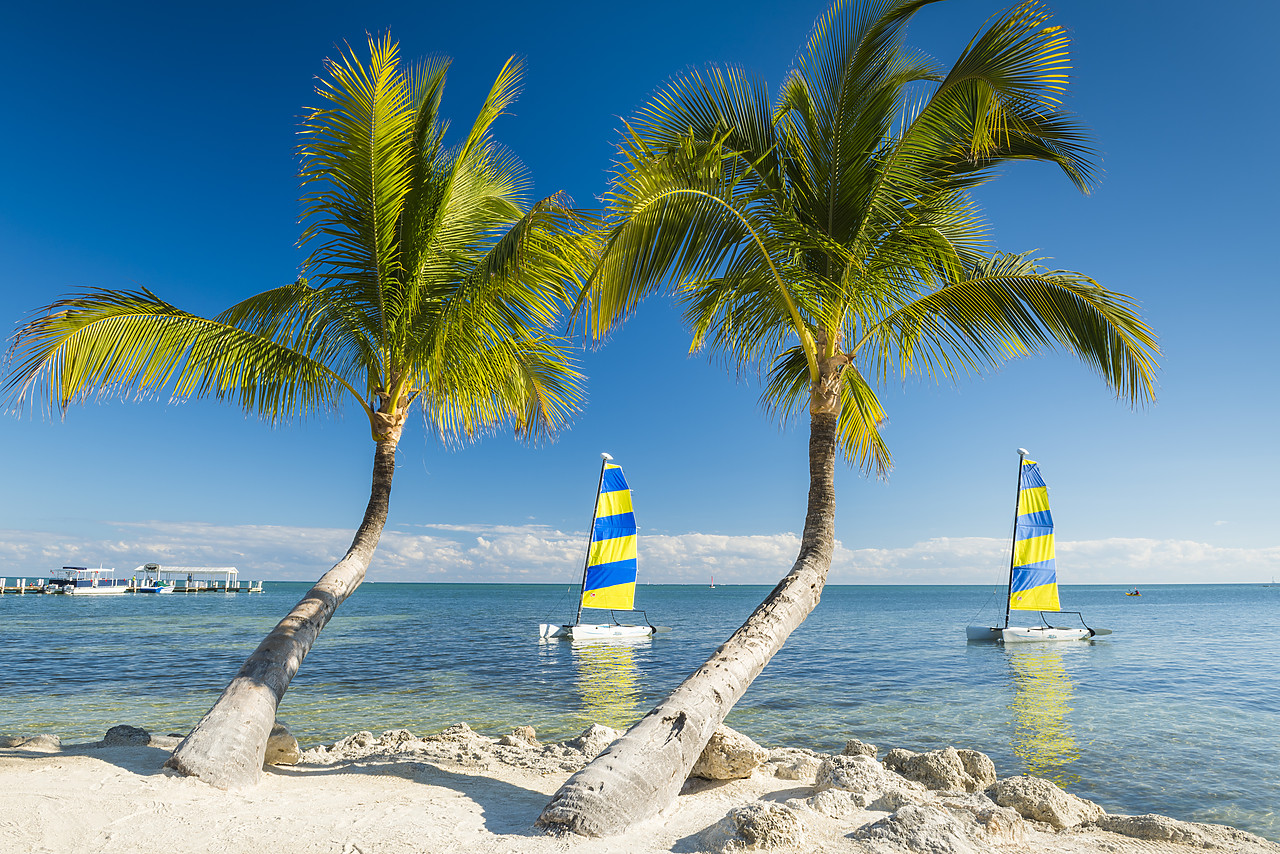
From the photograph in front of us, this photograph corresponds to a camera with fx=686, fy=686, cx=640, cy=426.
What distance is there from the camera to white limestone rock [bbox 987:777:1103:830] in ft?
18.4

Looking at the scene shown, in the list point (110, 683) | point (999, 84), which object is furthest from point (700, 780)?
point (110, 683)

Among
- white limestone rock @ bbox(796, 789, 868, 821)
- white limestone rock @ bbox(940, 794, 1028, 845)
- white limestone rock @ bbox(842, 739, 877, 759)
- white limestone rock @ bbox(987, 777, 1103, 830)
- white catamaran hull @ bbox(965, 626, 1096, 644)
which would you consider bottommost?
white catamaran hull @ bbox(965, 626, 1096, 644)

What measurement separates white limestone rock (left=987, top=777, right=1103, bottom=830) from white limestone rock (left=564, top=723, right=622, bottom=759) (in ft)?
13.0

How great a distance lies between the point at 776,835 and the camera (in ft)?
12.5

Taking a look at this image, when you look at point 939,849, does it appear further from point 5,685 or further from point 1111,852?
point 5,685

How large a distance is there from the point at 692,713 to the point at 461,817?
159 centimetres

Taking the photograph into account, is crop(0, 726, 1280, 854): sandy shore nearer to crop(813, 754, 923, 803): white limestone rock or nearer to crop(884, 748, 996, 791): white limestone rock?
crop(813, 754, 923, 803): white limestone rock

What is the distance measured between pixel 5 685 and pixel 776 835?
1922 cm

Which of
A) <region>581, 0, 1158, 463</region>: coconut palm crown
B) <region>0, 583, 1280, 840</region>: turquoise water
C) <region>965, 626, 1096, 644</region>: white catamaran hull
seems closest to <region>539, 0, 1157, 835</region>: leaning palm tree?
<region>581, 0, 1158, 463</region>: coconut palm crown

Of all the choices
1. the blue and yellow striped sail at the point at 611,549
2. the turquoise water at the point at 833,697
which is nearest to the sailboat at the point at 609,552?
the blue and yellow striped sail at the point at 611,549

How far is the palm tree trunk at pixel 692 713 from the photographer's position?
3.96 m

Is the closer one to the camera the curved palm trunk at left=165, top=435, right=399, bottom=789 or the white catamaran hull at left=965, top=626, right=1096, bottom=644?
the curved palm trunk at left=165, top=435, right=399, bottom=789

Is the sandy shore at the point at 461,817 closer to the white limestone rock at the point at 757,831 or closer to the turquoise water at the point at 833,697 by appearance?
the white limestone rock at the point at 757,831

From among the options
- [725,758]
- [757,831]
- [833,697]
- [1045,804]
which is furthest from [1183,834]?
[833,697]
